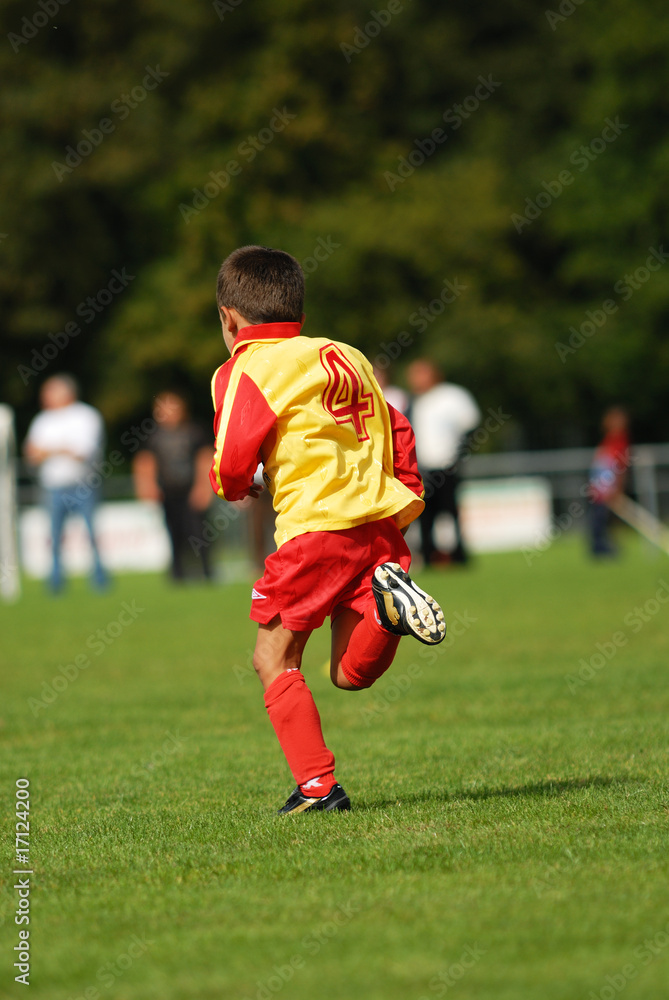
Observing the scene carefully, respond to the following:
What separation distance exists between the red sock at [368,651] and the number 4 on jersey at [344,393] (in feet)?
1.89

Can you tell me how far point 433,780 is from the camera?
192 inches

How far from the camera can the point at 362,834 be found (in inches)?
154

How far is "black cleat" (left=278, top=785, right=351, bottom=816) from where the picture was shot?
429 centimetres

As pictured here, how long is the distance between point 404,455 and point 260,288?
704 mm

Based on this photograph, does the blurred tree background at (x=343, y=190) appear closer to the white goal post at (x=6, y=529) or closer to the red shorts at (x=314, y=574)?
the white goal post at (x=6, y=529)

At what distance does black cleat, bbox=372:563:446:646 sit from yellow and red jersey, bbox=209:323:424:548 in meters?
0.24

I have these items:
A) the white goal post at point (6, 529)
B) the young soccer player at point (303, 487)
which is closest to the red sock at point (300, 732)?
the young soccer player at point (303, 487)

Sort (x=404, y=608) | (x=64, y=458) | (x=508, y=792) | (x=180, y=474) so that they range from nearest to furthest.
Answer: (x=404, y=608)
(x=508, y=792)
(x=64, y=458)
(x=180, y=474)

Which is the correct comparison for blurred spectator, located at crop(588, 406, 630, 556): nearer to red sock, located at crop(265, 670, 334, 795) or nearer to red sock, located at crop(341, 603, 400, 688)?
red sock, located at crop(341, 603, 400, 688)

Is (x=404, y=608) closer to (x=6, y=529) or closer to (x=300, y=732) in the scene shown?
(x=300, y=732)

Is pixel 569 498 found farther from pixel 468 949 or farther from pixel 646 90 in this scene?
pixel 468 949

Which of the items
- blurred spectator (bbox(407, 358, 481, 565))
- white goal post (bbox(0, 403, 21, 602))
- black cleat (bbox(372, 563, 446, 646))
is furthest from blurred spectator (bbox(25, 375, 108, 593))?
black cleat (bbox(372, 563, 446, 646))

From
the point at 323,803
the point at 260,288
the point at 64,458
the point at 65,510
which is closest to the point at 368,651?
the point at 323,803

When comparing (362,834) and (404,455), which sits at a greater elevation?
(404,455)
